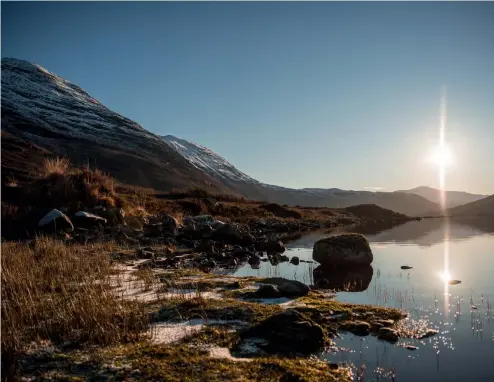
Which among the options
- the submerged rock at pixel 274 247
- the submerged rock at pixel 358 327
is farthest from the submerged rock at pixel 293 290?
the submerged rock at pixel 274 247

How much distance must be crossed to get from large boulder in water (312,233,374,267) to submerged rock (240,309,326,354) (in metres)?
11.3

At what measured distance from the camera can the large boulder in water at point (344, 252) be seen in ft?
60.2

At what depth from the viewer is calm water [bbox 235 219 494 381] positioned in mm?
6551

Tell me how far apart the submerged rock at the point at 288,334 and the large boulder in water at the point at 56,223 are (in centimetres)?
1571

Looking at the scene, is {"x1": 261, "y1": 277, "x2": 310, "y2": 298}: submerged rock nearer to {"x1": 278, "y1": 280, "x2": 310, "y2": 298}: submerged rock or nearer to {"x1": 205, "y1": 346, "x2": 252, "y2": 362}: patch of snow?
{"x1": 278, "y1": 280, "x2": 310, "y2": 298}: submerged rock

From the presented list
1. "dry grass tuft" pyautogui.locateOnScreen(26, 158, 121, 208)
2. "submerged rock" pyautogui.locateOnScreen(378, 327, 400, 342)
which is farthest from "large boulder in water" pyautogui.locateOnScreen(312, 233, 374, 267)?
"dry grass tuft" pyautogui.locateOnScreen(26, 158, 121, 208)

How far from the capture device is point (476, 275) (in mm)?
15781

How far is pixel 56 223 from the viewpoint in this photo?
2016 centimetres

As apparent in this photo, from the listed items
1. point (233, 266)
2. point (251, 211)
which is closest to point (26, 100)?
point (251, 211)

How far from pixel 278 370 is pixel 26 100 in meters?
204

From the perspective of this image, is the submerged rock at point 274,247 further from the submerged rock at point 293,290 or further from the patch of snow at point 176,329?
the patch of snow at point 176,329

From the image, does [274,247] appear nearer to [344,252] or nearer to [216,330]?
[344,252]

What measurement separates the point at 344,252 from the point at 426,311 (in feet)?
27.7

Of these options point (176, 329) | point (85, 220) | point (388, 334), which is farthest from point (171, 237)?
point (388, 334)
